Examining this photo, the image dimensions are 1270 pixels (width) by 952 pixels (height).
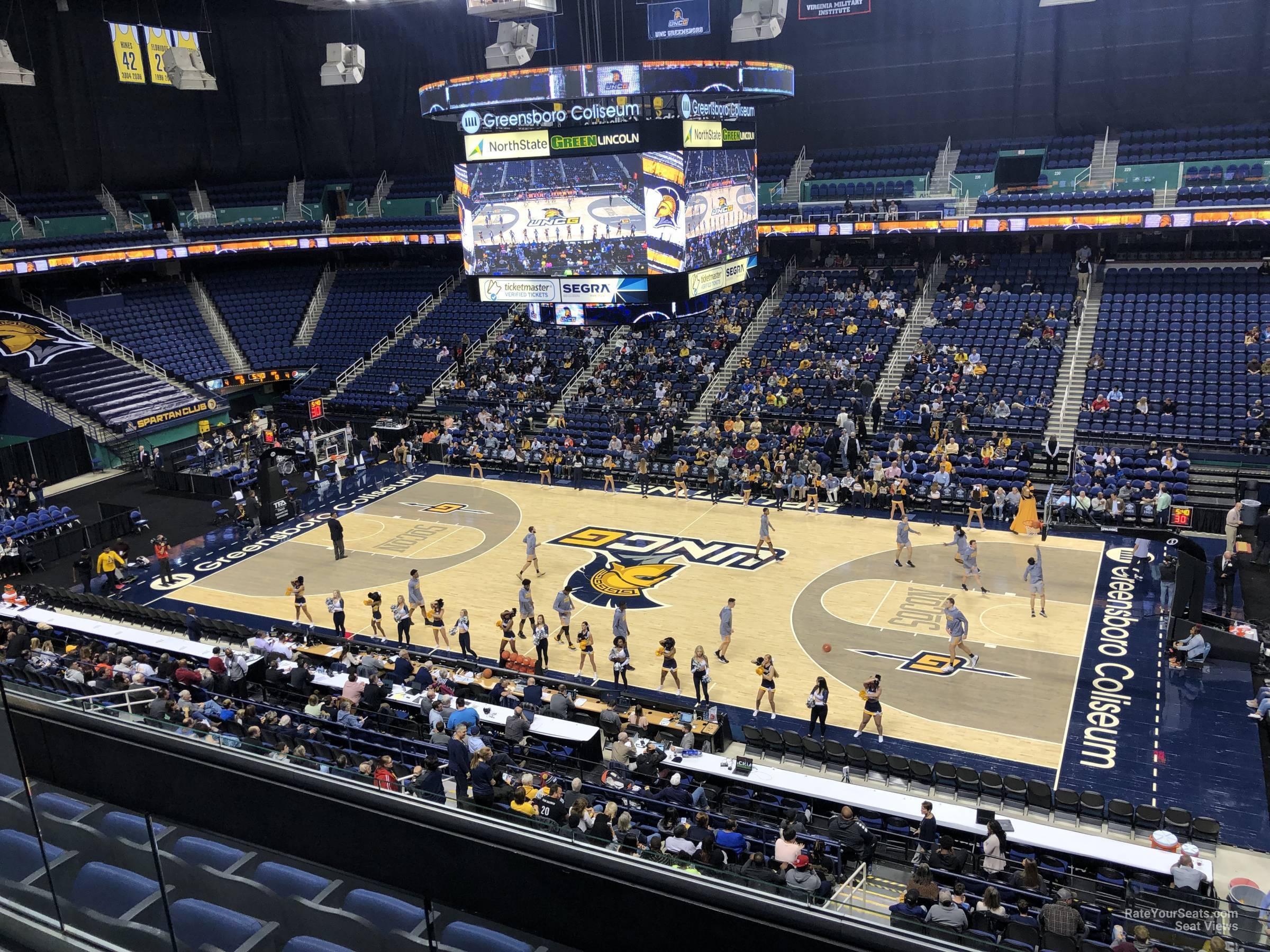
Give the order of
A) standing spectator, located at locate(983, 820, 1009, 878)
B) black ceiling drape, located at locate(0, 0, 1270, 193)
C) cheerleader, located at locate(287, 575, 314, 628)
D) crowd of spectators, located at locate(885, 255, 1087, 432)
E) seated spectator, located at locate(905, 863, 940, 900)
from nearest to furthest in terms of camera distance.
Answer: seated spectator, located at locate(905, 863, 940, 900) < standing spectator, located at locate(983, 820, 1009, 878) < cheerleader, located at locate(287, 575, 314, 628) < crowd of spectators, located at locate(885, 255, 1087, 432) < black ceiling drape, located at locate(0, 0, 1270, 193)

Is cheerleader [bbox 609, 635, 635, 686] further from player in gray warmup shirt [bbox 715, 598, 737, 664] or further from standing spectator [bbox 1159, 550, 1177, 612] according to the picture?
standing spectator [bbox 1159, 550, 1177, 612]

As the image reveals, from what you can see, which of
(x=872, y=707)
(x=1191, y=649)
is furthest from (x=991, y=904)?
(x=1191, y=649)

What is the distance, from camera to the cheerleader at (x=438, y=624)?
64.8ft

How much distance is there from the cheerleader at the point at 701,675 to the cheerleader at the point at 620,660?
4.20 ft

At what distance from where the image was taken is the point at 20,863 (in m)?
5.52

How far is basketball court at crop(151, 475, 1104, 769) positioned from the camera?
56.7ft

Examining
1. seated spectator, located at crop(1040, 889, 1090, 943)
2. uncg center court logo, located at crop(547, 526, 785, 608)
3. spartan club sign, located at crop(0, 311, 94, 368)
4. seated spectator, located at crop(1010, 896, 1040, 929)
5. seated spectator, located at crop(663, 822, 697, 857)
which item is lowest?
uncg center court logo, located at crop(547, 526, 785, 608)

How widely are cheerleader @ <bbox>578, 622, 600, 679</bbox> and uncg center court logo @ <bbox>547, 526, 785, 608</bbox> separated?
2.32 metres

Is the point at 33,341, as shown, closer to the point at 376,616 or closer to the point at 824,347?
the point at 376,616

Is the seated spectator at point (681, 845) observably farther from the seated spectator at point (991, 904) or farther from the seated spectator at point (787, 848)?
the seated spectator at point (991, 904)

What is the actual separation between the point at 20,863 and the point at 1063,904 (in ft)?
29.4

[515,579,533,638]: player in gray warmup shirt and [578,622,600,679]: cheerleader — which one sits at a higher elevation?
[515,579,533,638]: player in gray warmup shirt

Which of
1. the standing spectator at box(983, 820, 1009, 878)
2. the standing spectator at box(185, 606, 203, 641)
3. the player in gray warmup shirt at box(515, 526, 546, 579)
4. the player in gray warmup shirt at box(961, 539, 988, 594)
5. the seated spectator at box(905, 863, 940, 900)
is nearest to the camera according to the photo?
the seated spectator at box(905, 863, 940, 900)

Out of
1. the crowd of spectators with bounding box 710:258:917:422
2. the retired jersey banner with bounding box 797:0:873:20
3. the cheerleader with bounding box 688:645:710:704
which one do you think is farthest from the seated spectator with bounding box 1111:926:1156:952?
the retired jersey banner with bounding box 797:0:873:20
